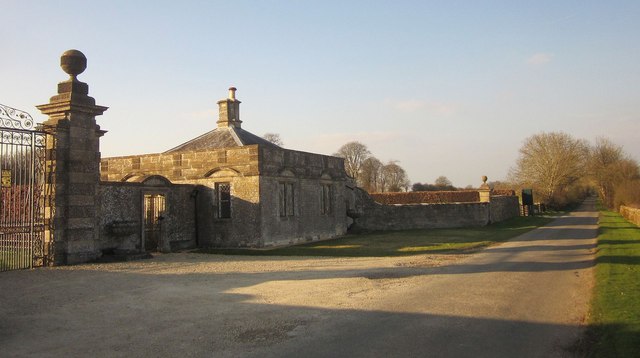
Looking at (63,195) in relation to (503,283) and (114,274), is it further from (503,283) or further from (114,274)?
(503,283)

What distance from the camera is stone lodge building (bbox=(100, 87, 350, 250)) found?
18.1 metres

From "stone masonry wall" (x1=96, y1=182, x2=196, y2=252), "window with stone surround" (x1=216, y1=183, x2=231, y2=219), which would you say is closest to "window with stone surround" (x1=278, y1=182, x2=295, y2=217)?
"window with stone surround" (x1=216, y1=183, x2=231, y2=219)

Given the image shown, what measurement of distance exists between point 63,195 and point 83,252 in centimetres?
163

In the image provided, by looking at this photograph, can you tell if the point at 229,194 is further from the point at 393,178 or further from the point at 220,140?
the point at 393,178

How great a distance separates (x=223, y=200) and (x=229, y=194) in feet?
1.23

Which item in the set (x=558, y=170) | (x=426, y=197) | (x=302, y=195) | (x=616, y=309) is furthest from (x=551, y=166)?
(x=616, y=309)

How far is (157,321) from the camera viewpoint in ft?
23.6

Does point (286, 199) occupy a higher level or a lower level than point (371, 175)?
lower

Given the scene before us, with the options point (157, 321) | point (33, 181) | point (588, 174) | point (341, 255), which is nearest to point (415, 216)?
point (341, 255)

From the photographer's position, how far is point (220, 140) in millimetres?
22422

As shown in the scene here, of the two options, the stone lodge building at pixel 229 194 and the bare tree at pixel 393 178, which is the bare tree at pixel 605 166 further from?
the stone lodge building at pixel 229 194

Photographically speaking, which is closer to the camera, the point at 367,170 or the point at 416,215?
the point at 416,215

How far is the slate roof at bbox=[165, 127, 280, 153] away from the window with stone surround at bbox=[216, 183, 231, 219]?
2956mm

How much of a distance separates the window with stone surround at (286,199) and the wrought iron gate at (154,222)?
4586 millimetres
